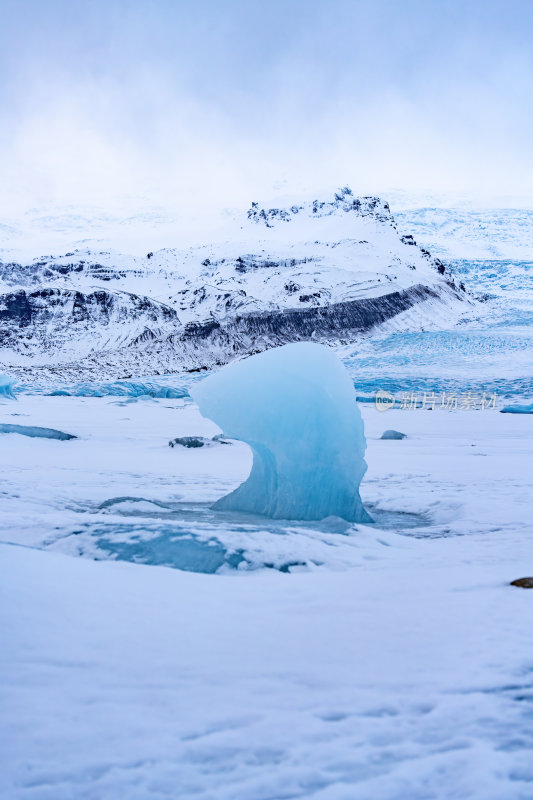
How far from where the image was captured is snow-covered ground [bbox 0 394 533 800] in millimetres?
996

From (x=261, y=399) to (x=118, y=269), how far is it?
2984cm

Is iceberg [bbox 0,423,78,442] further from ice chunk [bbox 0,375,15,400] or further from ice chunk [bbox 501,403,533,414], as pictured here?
ice chunk [bbox 501,403,533,414]

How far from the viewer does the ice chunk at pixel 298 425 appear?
3.71m

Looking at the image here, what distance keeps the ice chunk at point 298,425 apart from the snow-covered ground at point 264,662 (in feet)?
1.97

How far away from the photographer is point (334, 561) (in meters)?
2.45

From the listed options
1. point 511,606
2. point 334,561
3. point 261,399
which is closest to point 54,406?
point 261,399

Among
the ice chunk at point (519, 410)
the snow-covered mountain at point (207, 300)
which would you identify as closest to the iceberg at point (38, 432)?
the ice chunk at point (519, 410)

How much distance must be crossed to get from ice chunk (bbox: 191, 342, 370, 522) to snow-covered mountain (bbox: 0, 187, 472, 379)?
2022cm

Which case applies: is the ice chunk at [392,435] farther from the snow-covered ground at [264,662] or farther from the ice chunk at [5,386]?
the ice chunk at [5,386]

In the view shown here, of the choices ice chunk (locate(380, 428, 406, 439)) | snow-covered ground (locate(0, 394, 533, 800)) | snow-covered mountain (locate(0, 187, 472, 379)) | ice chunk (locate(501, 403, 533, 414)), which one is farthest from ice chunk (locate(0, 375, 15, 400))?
snow-covered ground (locate(0, 394, 533, 800))

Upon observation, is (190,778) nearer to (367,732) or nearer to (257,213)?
(367,732)

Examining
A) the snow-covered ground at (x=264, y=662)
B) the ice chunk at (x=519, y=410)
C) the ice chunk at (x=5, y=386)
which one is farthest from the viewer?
the ice chunk at (x=5, y=386)

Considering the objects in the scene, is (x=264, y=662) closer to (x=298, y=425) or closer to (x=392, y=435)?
(x=298, y=425)

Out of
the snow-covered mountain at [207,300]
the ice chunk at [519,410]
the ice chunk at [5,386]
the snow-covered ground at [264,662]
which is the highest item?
the snow-covered mountain at [207,300]
